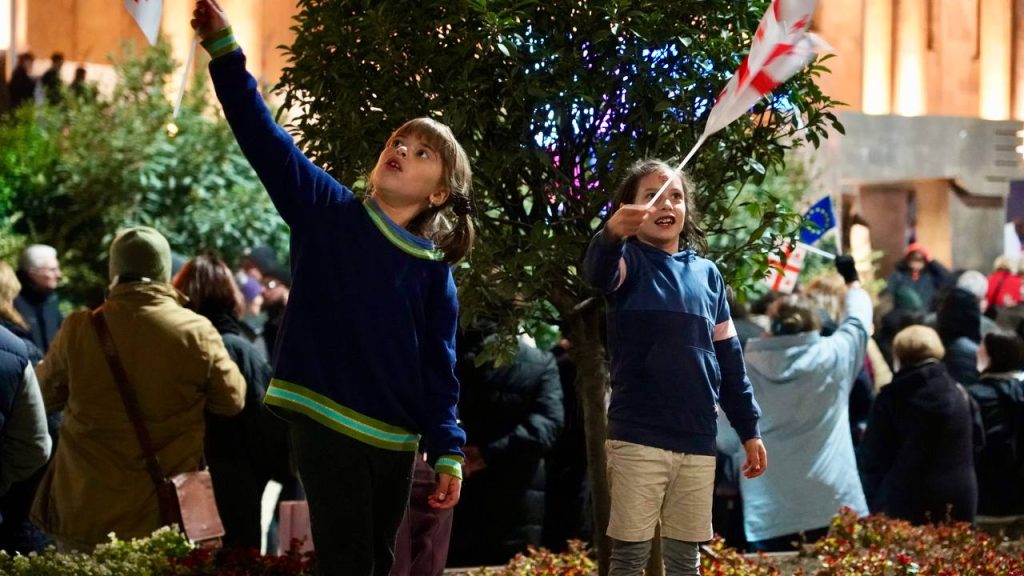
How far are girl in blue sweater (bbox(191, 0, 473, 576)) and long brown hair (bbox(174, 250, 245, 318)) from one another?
3092 millimetres

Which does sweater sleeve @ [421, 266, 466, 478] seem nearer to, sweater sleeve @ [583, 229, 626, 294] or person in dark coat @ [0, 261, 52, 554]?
sweater sleeve @ [583, 229, 626, 294]

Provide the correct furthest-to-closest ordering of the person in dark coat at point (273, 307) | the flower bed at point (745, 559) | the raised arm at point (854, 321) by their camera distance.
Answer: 1. the person in dark coat at point (273, 307)
2. the raised arm at point (854, 321)
3. the flower bed at point (745, 559)

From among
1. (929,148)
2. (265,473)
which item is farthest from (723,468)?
(929,148)

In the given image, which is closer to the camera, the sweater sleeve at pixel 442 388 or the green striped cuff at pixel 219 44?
the green striped cuff at pixel 219 44

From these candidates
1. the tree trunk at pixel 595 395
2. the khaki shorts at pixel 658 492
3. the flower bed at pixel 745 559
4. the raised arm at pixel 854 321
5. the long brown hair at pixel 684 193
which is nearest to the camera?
the khaki shorts at pixel 658 492

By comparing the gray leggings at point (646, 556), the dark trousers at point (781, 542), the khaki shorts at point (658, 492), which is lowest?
the dark trousers at point (781, 542)

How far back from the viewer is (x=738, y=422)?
525 cm

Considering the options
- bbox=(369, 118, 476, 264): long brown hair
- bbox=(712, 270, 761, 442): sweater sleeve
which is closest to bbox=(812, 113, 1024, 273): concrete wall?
bbox=(712, 270, 761, 442): sweater sleeve

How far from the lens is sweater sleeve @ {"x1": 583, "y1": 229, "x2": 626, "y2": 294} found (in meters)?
4.75

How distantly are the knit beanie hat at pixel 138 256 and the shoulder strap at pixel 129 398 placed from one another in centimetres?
22

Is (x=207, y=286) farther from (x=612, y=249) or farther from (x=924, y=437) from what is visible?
(x=924, y=437)

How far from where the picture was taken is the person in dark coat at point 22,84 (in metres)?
16.4

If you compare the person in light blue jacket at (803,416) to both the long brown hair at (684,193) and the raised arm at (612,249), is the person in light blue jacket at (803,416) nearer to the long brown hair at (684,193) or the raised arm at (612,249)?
the long brown hair at (684,193)

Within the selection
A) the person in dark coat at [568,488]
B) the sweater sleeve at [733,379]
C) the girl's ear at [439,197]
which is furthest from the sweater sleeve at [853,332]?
the girl's ear at [439,197]
